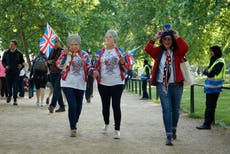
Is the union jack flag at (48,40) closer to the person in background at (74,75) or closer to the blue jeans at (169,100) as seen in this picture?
the person in background at (74,75)

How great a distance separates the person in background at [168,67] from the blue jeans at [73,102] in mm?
1596

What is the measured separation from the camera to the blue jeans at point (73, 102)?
26.4ft

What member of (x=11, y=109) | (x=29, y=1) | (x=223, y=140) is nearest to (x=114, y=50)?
(x=223, y=140)

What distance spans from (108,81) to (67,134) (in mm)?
1242

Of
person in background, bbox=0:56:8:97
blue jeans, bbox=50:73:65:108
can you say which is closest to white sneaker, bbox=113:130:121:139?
blue jeans, bbox=50:73:65:108

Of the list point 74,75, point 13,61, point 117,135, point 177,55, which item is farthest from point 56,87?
point 177,55

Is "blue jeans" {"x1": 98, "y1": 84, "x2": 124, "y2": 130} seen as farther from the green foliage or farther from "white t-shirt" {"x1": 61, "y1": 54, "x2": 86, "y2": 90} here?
the green foliage

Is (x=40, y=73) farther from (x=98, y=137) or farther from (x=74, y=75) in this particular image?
(x=98, y=137)

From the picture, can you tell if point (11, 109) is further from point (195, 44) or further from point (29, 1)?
point (195, 44)

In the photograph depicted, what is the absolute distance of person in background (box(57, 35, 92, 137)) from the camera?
817 centimetres

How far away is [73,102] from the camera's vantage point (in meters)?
8.13

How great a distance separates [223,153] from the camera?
256 inches

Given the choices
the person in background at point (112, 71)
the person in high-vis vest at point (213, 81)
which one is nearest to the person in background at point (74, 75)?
the person in background at point (112, 71)

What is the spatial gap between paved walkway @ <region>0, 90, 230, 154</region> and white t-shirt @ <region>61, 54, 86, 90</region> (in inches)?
34.7
